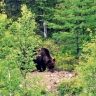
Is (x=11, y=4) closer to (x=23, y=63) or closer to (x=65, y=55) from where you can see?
Answer: (x=65, y=55)

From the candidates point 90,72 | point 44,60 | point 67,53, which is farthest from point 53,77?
point 90,72

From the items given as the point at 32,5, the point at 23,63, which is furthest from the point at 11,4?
the point at 23,63

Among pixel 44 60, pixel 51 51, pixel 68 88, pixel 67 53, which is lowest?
pixel 68 88

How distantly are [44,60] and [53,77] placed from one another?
1467mm

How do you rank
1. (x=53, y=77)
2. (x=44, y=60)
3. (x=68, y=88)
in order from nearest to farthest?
(x=68, y=88) → (x=53, y=77) → (x=44, y=60)

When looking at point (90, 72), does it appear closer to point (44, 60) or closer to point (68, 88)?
point (68, 88)

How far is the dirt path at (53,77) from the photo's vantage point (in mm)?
30016

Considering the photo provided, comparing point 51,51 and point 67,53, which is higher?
point 67,53

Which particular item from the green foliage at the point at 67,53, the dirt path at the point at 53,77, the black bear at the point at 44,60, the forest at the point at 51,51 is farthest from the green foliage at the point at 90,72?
the green foliage at the point at 67,53

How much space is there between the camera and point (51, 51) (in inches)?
1435

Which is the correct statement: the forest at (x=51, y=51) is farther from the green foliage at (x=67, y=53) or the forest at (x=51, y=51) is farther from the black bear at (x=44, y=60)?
the black bear at (x=44, y=60)

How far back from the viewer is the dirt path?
30.0 meters

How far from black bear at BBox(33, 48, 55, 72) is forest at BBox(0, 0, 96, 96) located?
2.02 ft

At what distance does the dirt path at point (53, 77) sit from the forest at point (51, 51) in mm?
493
